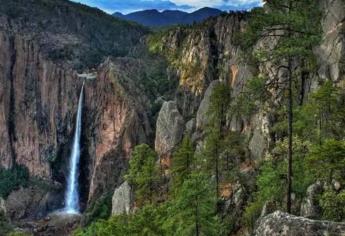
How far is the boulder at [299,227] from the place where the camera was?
548 inches

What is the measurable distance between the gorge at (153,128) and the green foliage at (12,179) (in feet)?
1.42

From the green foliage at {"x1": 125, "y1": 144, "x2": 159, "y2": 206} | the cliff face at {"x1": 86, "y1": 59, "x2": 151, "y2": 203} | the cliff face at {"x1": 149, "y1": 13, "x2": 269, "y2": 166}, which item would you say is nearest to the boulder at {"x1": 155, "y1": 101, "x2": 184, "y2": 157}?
the cliff face at {"x1": 149, "y1": 13, "x2": 269, "y2": 166}

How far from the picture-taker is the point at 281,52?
25.0 m

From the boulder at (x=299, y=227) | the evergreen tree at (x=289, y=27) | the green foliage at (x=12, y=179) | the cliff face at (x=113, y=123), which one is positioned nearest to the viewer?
the boulder at (x=299, y=227)

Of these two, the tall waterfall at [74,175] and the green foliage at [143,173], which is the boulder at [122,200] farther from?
the tall waterfall at [74,175]

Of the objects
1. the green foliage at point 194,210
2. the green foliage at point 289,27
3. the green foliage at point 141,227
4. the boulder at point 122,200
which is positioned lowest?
the boulder at point 122,200

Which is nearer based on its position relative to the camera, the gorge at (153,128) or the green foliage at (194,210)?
the green foliage at (194,210)

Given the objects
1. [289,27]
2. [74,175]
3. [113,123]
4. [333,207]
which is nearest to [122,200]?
[113,123]

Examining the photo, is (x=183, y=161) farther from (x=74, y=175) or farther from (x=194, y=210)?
(x=74, y=175)

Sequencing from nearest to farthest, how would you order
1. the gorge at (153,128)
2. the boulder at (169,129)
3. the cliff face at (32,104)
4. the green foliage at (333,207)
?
the green foliage at (333,207)
the gorge at (153,128)
the boulder at (169,129)
the cliff face at (32,104)

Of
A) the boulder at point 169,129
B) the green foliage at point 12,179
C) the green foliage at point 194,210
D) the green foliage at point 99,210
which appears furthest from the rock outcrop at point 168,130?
the green foliage at point 194,210

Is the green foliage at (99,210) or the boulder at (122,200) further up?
the boulder at (122,200)

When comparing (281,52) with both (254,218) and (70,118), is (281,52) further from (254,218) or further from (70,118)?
(70,118)

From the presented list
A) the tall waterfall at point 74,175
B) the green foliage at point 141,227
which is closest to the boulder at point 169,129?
the tall waterfall at point 74,175
